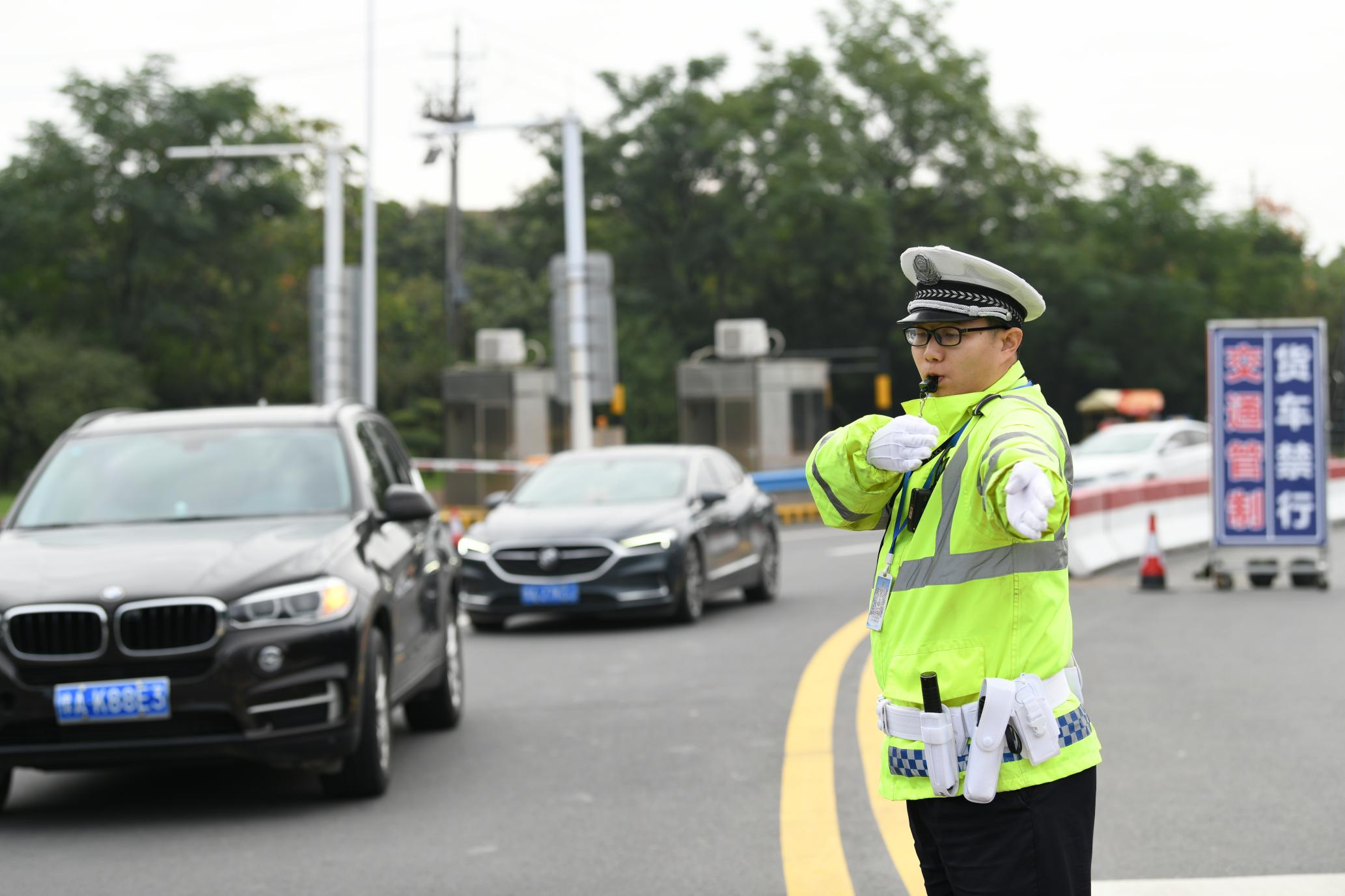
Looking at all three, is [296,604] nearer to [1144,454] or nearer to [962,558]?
[962,558]

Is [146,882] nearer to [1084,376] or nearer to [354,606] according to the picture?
[354,606]

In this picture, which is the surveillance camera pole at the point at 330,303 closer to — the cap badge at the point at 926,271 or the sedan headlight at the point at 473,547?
the sedan headlight at the point at 473,547

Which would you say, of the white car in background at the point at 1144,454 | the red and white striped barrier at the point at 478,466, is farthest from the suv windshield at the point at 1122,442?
the red and white striped barrier at the point at 478,466

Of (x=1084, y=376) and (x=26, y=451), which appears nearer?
(x=26, y=451)

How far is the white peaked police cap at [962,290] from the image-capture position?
3459 mm

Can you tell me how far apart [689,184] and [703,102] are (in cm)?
281

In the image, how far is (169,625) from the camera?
22.5ft

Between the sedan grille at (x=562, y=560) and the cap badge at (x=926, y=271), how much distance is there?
10419 mm

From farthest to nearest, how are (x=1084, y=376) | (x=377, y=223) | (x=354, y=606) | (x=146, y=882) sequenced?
(x=377, y=223)
(x=1084, y=376)
(x=354, y=606)
(x=146, y=882)

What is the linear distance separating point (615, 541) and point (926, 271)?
10.5 m

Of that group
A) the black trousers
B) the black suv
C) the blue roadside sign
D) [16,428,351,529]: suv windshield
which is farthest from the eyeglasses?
the blue roadside sign

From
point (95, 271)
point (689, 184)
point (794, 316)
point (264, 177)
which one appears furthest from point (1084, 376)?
point (95, 271)

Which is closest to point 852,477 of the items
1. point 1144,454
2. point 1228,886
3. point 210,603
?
point 1228,886

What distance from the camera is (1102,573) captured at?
18.6 meters
